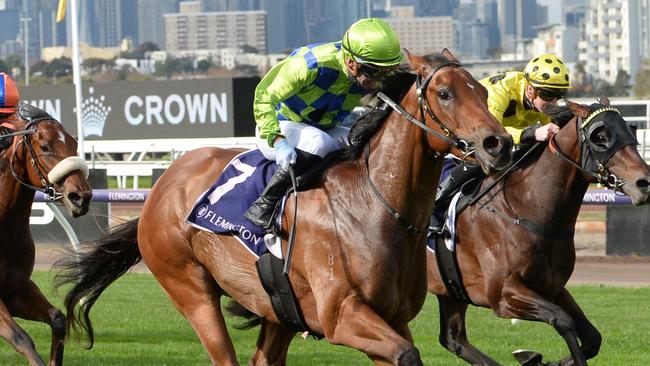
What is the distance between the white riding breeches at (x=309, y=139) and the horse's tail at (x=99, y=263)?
1.27 m

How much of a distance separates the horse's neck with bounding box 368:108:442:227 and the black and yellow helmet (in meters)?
1.93

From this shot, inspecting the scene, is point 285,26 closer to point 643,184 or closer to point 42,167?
point 42,167

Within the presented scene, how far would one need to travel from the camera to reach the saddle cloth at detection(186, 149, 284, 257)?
602 cm

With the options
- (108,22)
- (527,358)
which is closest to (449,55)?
(527,358)

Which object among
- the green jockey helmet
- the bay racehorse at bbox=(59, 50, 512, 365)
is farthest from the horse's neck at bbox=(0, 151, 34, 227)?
the green jockey helmet

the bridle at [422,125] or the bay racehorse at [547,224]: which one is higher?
the bridle at [422,125]

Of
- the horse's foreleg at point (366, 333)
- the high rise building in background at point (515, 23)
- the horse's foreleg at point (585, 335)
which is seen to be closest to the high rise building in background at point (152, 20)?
the high rise building in background at point (515, 23)

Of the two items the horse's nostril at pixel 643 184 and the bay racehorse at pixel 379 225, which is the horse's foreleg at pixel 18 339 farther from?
the horse's nostril at pixel 643 184

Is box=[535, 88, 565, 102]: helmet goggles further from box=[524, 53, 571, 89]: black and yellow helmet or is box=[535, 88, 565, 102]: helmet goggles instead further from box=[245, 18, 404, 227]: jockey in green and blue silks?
box=[245, 18, 404, 227]: jockey in green and blue silks

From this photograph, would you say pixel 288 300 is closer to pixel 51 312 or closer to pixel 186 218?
pixel 186 218

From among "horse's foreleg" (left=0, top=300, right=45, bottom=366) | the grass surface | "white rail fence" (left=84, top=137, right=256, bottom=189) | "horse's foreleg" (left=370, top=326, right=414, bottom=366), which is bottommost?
the grass surface

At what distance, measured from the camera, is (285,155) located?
5707mm

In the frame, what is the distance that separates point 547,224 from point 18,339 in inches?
108

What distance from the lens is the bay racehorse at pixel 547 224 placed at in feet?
22.3
